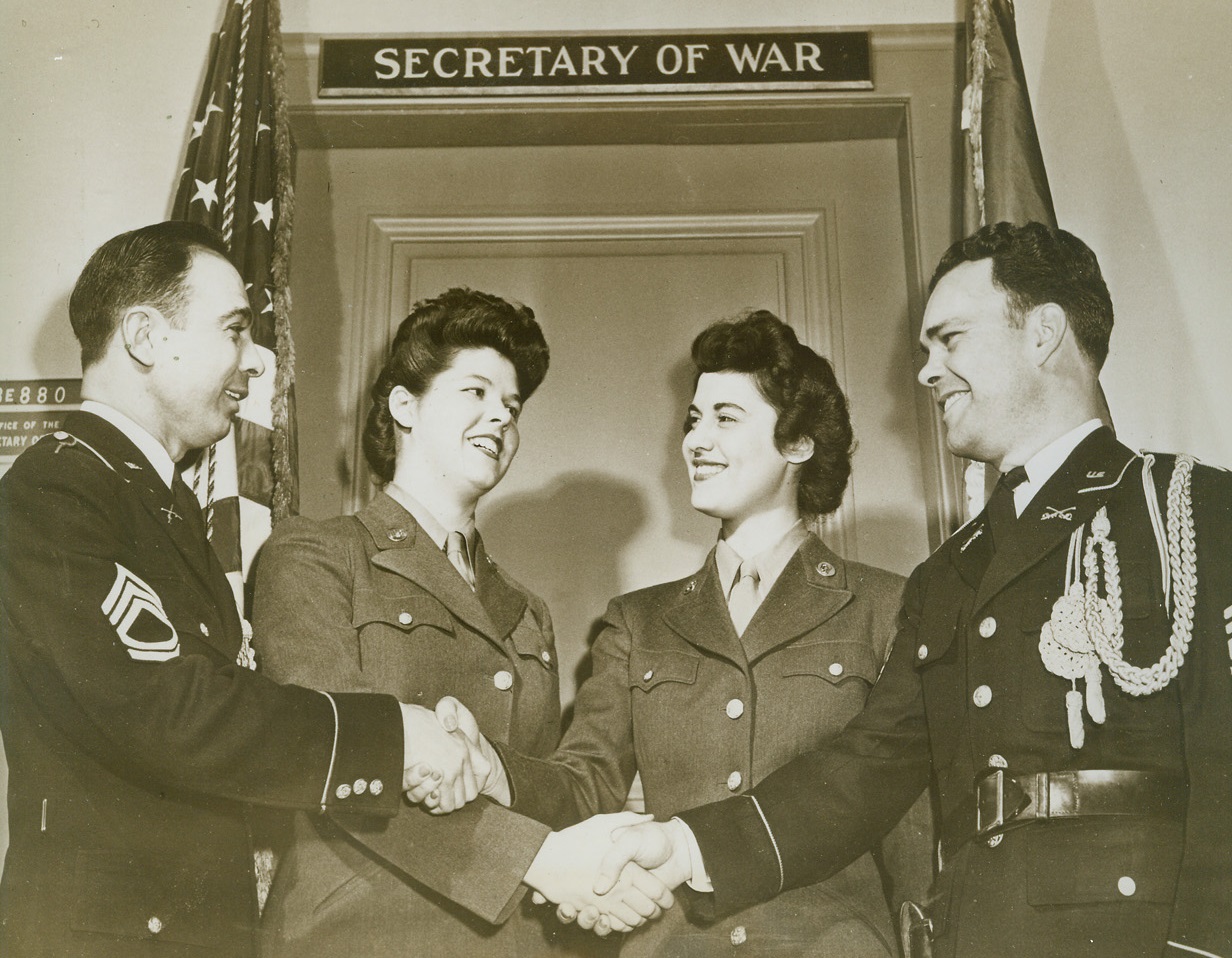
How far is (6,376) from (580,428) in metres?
1.49

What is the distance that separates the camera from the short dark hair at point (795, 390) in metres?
2.89

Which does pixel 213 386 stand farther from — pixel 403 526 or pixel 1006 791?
pixel 1006 791

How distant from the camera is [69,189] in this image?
3322 millimetres

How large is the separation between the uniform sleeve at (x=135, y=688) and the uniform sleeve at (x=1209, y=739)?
129 centimetres

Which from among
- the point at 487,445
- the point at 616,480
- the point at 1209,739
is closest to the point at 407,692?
the point at 487,445

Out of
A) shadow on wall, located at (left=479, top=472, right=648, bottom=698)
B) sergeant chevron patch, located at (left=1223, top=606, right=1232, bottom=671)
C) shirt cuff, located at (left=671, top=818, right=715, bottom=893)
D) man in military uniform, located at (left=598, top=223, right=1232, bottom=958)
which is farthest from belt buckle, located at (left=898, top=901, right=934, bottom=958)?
shadow on wall, located at (left=479, top=472, right=648, bottom=698)

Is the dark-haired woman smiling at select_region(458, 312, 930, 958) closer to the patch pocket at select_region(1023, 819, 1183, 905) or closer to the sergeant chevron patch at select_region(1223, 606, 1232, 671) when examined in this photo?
the patch pocket at select_region(1023, 819, 1183, 905)

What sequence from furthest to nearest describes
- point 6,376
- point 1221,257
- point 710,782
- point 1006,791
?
1. point 6,376
2. point 1221,257
3. point 710,782
4. point 1006,791

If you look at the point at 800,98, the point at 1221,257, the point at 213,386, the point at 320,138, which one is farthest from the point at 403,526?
the point at 1221,257

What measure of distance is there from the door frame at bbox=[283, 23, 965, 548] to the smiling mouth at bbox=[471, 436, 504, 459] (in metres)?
0.88

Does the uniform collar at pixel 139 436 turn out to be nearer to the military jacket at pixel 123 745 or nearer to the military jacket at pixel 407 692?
the military jacket at pixel 123 745

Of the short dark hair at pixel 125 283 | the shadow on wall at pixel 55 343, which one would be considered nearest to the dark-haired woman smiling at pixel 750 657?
the short dark hair at pixel 125 283

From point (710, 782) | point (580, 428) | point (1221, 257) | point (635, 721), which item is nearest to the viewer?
point (710, 782)

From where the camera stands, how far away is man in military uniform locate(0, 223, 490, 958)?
2.05 metres
